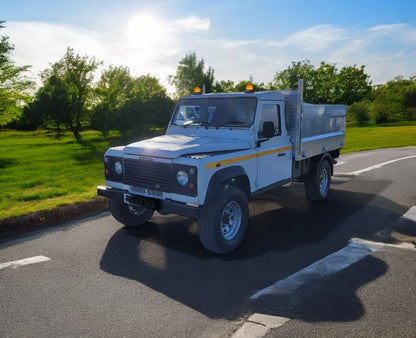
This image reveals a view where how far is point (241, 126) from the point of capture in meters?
6.09

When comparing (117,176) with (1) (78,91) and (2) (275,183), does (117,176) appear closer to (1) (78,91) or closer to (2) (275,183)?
(2) (275,183)

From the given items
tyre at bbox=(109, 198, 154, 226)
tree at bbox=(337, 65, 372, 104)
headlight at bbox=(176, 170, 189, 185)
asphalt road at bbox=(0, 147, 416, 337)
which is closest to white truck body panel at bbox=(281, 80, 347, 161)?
asphalt road at bbox=(0, 147, 416, 337)

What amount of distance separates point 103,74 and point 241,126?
60574 mm

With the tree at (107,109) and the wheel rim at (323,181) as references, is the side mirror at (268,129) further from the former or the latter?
the tree at (107,109)

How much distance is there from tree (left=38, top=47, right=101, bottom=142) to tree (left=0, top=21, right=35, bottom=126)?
2311mm

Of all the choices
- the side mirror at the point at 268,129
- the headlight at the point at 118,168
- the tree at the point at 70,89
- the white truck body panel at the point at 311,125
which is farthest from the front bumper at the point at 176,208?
the tree at the point at 70,89

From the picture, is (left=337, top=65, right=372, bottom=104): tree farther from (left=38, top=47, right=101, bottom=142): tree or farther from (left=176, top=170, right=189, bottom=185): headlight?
(left=176, top=170, right=189, bottom=185): headlight

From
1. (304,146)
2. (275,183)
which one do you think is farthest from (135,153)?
(304,146)

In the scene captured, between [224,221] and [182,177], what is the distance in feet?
3.56

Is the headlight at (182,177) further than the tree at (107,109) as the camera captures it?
No

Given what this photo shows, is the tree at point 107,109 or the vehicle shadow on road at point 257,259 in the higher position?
the tree at point 107,109

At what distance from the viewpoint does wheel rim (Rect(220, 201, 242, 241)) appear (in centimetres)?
546

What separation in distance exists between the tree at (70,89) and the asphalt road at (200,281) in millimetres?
24979

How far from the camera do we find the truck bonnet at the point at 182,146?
5.11m
